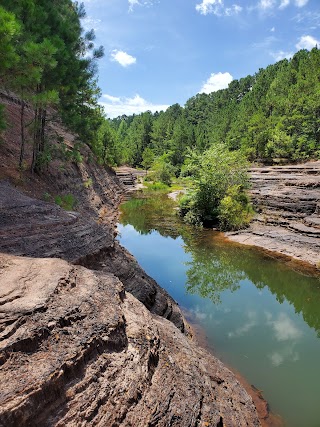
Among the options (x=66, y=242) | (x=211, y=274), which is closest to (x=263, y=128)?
(x=211, y=274)

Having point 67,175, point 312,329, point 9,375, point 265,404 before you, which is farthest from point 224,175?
point 9,375

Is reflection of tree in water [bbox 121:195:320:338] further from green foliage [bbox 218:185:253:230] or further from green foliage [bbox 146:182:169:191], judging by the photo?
green foliage [bbox 146:182:169:191]

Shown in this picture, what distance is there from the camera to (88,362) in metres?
4.33

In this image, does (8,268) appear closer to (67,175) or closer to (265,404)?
(265,404)

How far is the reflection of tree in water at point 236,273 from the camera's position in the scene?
1454 centimetres

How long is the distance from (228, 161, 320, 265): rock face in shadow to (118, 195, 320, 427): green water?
1.71 m

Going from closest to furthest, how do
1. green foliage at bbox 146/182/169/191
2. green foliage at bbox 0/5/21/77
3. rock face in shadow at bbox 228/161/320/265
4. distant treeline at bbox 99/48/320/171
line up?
green foliage at bbox 0/5/21/77, rock face in shadow at bbox 228/161/320/265, distant treeline at bbox 99/48/320/171, green foliage at bbox 146/182/169/191

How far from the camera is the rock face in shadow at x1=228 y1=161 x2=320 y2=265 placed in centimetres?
1983

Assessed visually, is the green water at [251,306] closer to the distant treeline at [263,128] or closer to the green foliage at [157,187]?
the distant treeline at [263,128]

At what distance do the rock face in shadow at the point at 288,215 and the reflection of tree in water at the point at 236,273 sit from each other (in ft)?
5.50

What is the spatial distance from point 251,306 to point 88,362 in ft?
34.8

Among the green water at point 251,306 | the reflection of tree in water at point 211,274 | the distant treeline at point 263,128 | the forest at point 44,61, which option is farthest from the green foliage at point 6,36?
the distant treeline at point 263,128

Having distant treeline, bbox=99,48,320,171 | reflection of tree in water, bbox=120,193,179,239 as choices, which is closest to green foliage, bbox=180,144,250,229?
reflection of tree in water, bbox=120,193,179,239

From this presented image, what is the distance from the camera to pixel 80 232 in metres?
9.62
